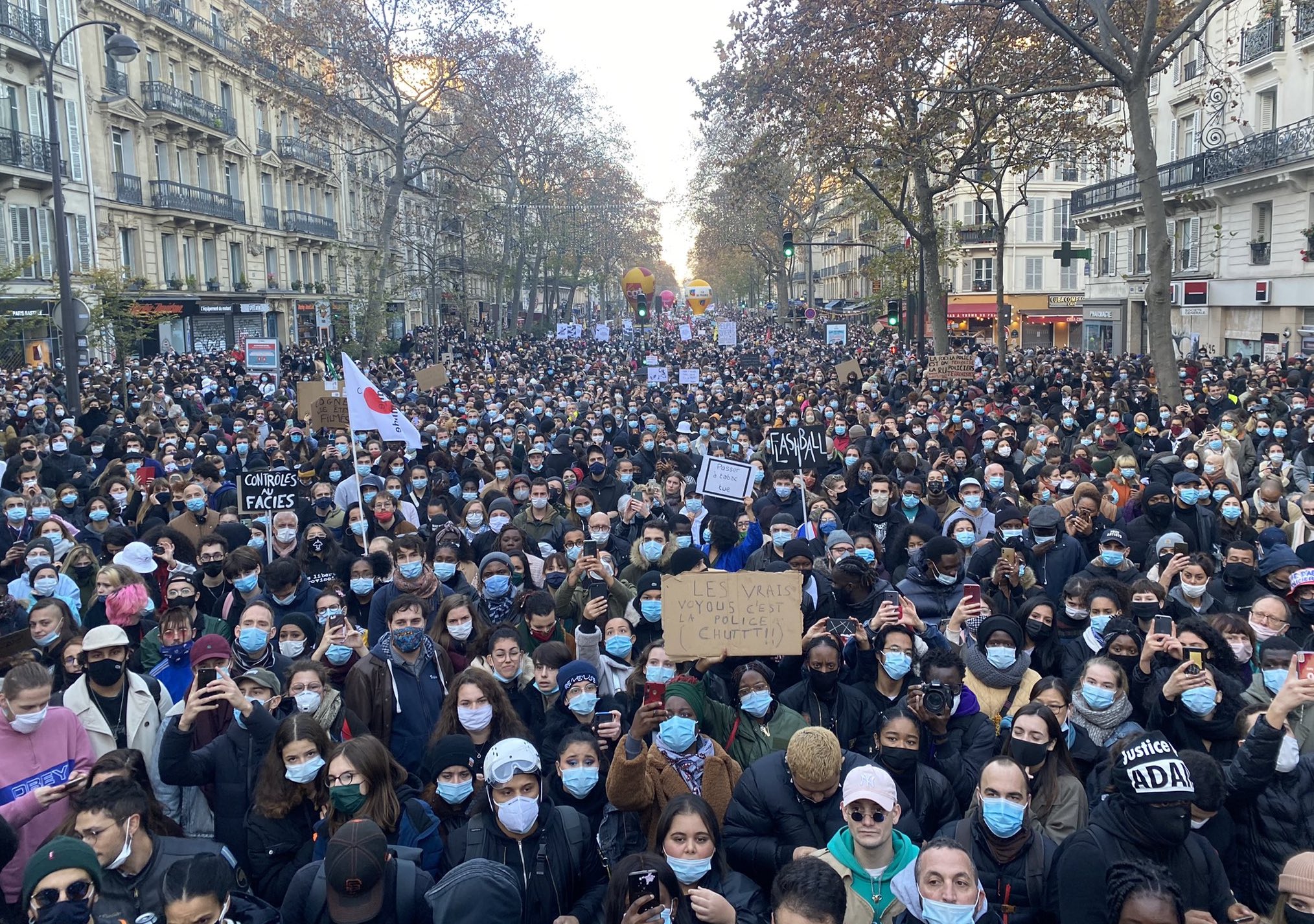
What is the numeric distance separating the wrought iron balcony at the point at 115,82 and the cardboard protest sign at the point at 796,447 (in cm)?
3174

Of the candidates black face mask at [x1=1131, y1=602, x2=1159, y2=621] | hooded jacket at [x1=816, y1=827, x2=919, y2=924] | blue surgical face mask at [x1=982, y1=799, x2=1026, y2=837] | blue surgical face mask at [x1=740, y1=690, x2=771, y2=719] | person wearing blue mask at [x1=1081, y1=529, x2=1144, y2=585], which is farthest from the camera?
person wearing blue mask at [x1=1081, y1=529, x2=1144, y2=585]

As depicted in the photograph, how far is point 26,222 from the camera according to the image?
31.2 m

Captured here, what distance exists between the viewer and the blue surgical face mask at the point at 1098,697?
16.3ft

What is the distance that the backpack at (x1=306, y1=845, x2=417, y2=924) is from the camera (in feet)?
12.4

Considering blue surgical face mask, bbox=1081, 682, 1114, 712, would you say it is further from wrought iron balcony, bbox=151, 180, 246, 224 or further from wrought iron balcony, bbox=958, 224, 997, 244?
wrought iron balcony, bbox=958, 224, 997, 244

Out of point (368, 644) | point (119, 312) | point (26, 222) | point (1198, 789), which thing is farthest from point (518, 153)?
point (1198, 789)

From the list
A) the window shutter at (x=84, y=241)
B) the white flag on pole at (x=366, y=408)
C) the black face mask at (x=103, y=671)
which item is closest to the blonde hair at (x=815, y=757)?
the black face mask at (x=103, y=671)

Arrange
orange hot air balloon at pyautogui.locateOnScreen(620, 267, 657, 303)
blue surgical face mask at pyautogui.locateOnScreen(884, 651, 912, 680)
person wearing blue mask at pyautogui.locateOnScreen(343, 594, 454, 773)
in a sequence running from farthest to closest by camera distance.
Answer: orange hot air balloon at pyautogui.locateOnScreen(620, 267, 657, 303)
person wearing blue mask at pyautogui.locateOnScreen(343, 594, 454, 773)
blue surgical face mask at pyautogui.locateOnScreen(884, 651, 912, 680)

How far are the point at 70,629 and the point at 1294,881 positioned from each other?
5.93 m

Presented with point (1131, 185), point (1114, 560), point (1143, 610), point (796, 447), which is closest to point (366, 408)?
point (796, 447)

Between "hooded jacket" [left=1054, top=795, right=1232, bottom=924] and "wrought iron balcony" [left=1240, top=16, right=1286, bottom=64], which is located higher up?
"wrought iron balcony" [left=1240, top=16, right=1286, bottom=64]

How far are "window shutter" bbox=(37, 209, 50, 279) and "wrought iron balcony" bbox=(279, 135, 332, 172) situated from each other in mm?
17921

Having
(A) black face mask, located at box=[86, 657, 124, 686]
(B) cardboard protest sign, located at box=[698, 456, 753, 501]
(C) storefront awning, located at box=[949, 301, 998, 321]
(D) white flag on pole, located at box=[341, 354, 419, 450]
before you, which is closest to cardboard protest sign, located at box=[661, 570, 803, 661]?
(A) black face mask, located at box=[86, 657, 124, 686]

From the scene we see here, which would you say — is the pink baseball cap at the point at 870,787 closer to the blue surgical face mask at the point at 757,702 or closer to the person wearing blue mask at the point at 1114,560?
the blue surgical face mask at the point at 757,702
